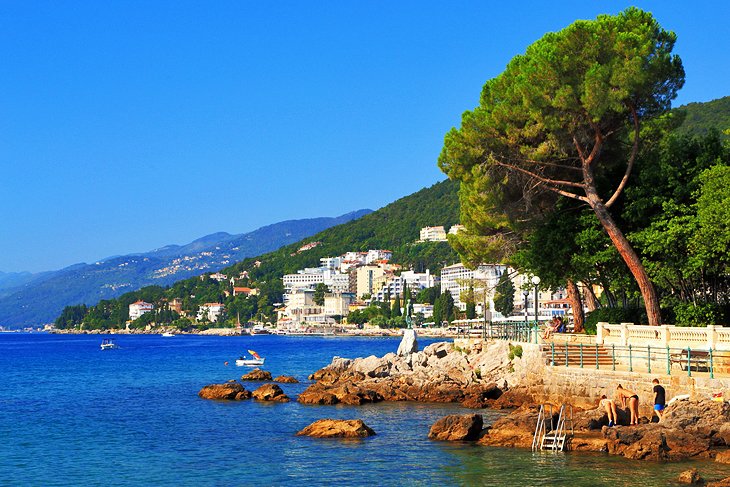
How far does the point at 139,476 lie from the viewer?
2155 centimetres

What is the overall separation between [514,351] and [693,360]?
11781mm

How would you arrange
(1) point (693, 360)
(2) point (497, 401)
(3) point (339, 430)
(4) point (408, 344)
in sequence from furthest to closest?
(4) point (408, 344), (2) point (497, 401), (3) point (339, 430), (1) point (693, 360)

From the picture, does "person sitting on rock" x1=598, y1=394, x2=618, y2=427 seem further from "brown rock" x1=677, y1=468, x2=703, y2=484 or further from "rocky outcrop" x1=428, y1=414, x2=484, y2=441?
"brown rock" x1=677, y1=468, x2=703, y2=484

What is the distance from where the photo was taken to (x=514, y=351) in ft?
117

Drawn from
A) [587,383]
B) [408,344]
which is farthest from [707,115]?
[587,383]

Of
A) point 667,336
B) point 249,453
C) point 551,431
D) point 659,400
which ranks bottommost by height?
point 249,453

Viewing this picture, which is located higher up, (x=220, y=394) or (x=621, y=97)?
(x=621, y=97)

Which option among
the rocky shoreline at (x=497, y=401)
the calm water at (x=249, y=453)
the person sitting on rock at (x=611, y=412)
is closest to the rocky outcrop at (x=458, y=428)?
the rocky shoreline at (x=497, y=401)

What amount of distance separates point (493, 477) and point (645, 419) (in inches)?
239

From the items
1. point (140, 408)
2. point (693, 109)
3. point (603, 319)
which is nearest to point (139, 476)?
point (140, 408)

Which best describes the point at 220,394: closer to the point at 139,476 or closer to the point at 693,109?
the point at 139,476

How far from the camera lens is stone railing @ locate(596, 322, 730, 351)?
26.0 meters

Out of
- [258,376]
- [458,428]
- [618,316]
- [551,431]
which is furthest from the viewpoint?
[258,376]

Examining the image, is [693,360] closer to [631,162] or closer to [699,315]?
[699,315]
